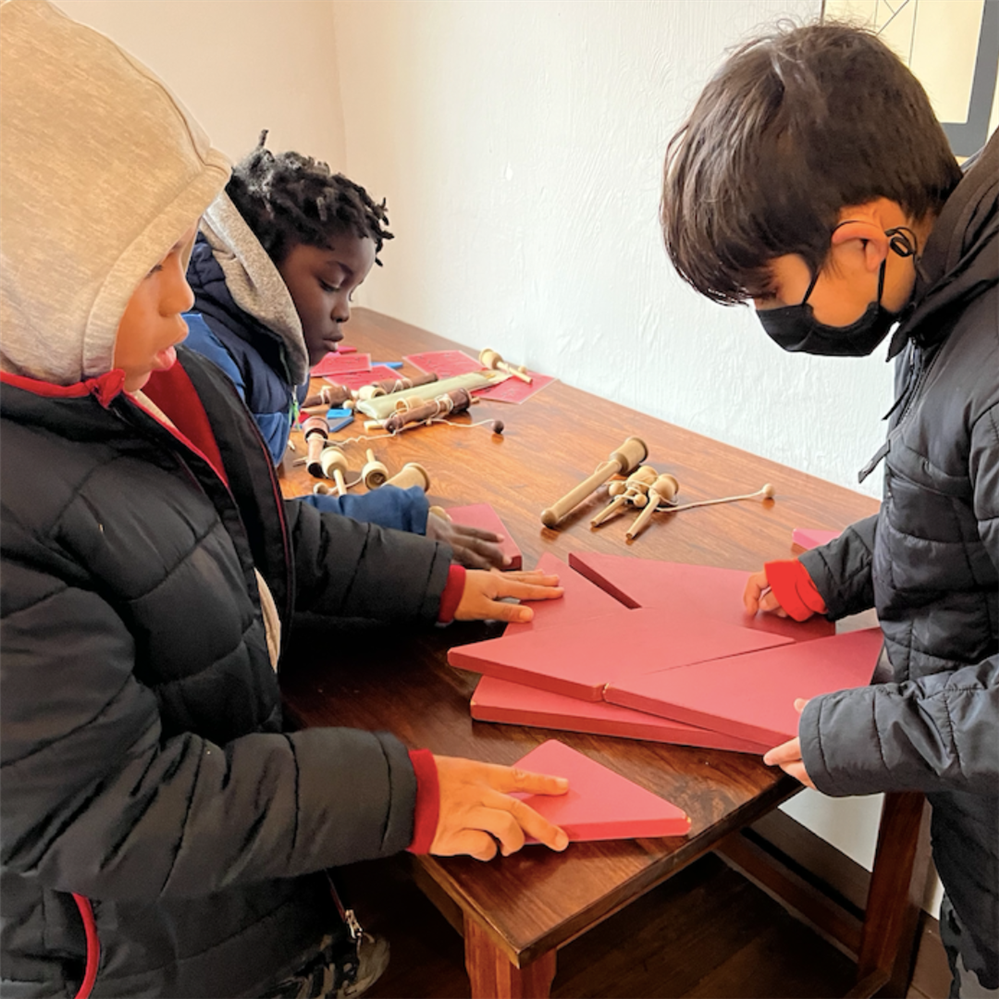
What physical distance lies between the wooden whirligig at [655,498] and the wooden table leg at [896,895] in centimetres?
41

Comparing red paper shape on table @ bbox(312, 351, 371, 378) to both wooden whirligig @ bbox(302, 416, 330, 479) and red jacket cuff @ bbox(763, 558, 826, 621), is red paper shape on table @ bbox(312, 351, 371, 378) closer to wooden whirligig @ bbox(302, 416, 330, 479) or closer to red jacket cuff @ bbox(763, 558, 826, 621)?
wooden whirligig @ bbox(302, 416, 330, 479)

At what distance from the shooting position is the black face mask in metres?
0.69

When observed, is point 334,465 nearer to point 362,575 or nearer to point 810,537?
point 362,575

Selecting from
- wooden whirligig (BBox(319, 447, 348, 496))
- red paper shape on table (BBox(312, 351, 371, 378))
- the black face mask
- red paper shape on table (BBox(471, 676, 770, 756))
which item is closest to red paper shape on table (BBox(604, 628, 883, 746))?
red paper shape on table (BBox(471, 676, 770, 756))

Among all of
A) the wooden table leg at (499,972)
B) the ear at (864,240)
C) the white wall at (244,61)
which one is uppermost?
the white wall at (244,61)

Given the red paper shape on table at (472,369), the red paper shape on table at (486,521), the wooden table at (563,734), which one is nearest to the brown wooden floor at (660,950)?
the wooden table at (563,734)

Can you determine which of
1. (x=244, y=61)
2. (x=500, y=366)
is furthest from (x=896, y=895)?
(x=244, y=61)

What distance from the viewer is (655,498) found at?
42.3 inches

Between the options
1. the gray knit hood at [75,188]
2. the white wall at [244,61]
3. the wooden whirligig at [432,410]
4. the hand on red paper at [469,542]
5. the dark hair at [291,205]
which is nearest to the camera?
the gray knit hood at [75,188]

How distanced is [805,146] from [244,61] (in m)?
1.78

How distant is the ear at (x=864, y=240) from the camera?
2.08 feet

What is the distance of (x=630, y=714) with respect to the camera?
70cm

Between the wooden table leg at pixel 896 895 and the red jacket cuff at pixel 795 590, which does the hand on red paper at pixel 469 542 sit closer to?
the red jacket cuff at pixel 795 590

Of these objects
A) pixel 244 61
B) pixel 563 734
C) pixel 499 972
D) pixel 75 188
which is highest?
pixel 244 61
